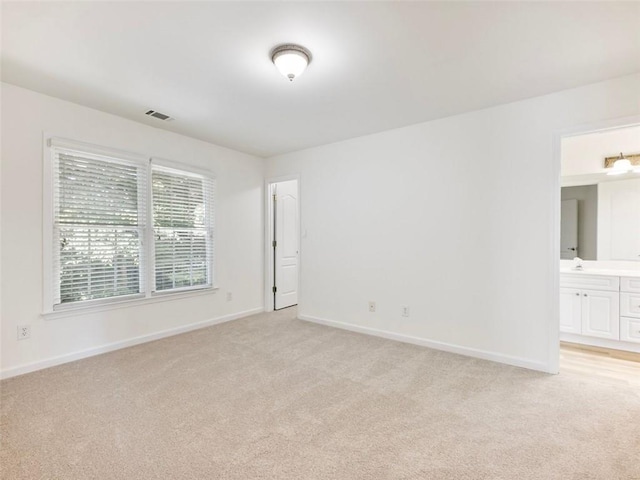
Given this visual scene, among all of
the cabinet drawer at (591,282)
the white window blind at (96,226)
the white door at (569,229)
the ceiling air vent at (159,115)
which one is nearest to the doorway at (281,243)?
the ceiling air vent at (159,115)

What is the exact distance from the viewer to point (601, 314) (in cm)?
340

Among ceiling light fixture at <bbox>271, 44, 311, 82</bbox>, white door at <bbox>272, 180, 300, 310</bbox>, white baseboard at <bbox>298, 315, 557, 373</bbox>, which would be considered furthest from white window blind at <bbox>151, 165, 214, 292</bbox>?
ceiling light fixture at <bbox>271, 44, 311, 82</bbox>

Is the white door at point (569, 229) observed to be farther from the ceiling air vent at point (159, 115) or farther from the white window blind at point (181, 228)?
the ceiling air vent at point (159, 115)

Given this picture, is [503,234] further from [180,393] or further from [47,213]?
[47,213]

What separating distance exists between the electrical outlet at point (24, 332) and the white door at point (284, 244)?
308cm

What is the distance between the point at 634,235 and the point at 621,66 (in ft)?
7.56

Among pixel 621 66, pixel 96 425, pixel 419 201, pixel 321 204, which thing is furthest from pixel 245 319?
pixel 621 66

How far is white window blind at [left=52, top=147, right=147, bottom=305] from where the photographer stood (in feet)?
9.77

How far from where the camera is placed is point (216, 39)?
203 centimetres

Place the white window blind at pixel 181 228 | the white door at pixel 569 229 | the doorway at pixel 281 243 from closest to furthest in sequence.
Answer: the white window blind at pixel 181 228 → the white door at pixel 569 229 → the doorway at pixel 281 243

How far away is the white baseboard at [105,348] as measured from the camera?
8.94ft

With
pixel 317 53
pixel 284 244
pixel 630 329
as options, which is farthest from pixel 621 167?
pixel 284 244

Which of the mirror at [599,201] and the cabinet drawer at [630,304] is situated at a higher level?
the mirror at [599,201]

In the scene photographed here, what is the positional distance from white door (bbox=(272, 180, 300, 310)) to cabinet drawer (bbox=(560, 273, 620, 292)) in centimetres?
377
